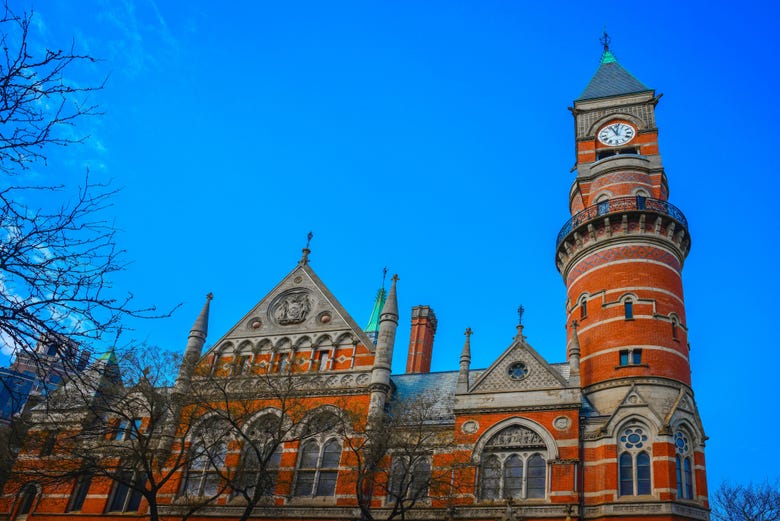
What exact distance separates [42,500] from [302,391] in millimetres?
15507

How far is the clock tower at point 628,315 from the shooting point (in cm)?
2630

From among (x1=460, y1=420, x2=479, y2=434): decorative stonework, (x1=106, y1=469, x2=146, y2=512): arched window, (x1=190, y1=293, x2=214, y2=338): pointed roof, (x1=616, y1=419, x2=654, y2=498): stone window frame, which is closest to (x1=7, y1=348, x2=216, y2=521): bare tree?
(x1=106, y1=469, x2=146, y2=512): arched window

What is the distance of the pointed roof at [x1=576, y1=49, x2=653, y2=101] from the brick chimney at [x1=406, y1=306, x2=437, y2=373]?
16.7 m

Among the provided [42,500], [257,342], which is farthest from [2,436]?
[257,342]

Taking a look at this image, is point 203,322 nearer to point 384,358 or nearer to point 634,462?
point 384,358

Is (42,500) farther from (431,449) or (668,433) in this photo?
(668,433)

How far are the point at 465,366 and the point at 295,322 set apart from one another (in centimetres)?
998

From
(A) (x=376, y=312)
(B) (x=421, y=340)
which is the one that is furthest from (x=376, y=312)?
(B) (x=421, y=340)

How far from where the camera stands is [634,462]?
26.6 meters

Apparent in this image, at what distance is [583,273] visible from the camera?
1342 inches

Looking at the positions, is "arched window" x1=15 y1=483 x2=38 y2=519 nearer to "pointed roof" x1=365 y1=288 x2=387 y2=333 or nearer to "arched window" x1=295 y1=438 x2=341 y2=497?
"arched window" x1=295 y1=438 x2=341 y2=497

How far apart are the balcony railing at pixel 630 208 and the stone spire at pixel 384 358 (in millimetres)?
10582

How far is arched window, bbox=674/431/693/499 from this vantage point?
25964mm

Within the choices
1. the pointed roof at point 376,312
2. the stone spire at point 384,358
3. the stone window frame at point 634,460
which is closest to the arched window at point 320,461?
the stone spire at point 384,358
